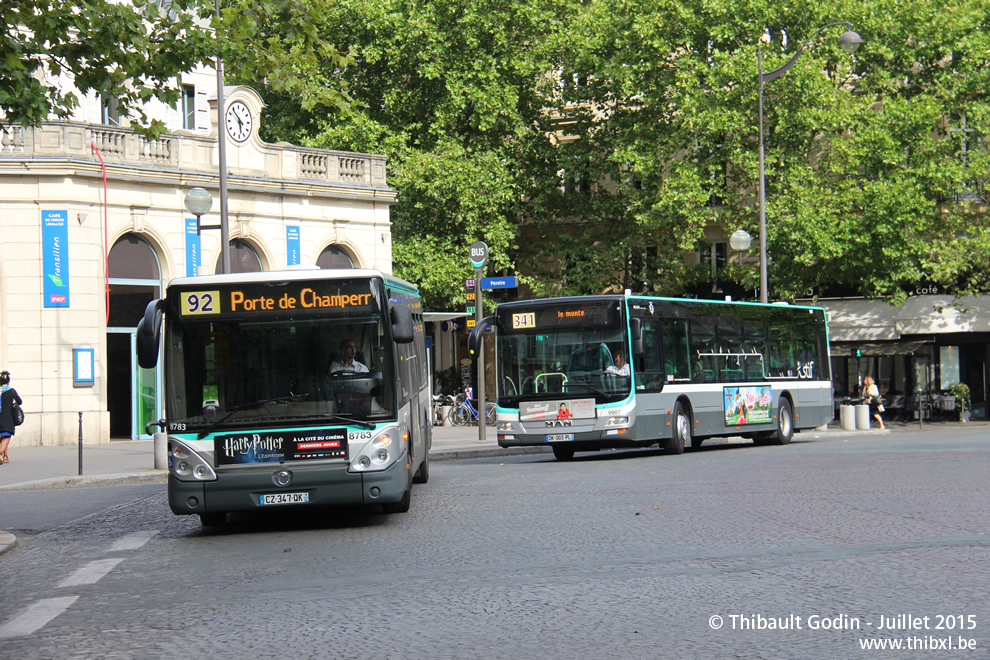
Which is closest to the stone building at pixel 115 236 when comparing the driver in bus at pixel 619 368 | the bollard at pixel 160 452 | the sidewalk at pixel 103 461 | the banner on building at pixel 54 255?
the banner on building at pixel 54 255

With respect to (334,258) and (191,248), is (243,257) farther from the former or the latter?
(334,258)

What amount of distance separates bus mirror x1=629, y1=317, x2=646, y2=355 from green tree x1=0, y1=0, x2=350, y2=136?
8.05 meters

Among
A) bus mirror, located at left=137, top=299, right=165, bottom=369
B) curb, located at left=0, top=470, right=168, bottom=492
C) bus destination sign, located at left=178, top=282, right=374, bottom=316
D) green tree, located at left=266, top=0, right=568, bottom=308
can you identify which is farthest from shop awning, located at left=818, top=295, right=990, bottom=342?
bus mirror, located at left=137, top=299, right=165, bottom=369

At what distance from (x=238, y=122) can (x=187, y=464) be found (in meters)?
22.1

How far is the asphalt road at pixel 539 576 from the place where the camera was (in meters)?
6.66

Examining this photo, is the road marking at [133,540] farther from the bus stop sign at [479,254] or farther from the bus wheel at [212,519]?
the bus stop sign at [479,254]

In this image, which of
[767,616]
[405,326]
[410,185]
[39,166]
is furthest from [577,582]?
[410,185]

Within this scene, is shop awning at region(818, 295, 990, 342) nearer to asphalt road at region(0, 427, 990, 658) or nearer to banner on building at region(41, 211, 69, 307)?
banner on building at region(41, 211, 69, 307)

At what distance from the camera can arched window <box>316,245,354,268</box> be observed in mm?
34219

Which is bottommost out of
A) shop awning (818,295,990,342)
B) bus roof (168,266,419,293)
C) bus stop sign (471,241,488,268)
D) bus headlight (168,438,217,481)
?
bus headlight (168,438,217,481)

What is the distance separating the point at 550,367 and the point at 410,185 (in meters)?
18.1

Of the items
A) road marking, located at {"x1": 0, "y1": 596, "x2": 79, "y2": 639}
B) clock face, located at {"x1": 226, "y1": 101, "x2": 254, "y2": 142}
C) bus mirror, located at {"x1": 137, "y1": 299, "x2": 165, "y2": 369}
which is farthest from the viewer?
clock face, located at {"x1": 226, "y1": 101, "x2": 254, "y2": 142}

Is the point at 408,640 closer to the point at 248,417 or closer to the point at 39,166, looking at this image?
the point at 248,417

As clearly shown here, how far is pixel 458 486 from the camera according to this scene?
639 inches
